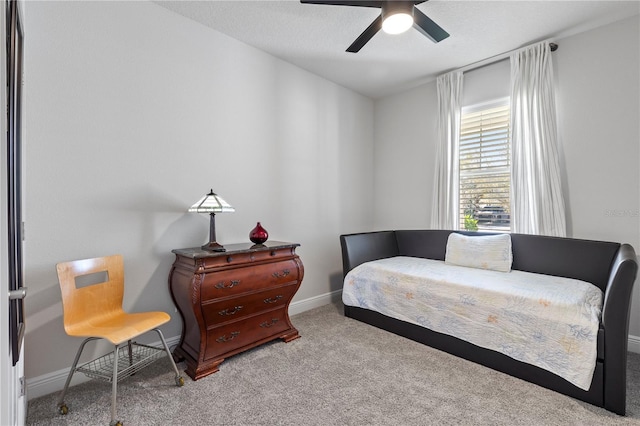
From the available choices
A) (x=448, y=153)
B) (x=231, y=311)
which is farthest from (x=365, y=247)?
(x=231, y=311)

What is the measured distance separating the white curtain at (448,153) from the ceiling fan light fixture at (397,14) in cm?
168

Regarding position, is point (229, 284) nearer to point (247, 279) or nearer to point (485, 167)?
point (247, 279)

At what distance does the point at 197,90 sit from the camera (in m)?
2.61

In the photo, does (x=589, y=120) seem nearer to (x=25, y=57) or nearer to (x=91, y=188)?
(x=91, y=188)

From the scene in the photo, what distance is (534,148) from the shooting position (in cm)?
291

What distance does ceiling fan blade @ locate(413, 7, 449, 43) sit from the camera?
82.6 inches

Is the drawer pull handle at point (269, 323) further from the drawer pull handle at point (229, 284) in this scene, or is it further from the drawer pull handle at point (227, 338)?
the drawer pull handle at point (229, 284)

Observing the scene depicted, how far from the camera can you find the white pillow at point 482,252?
112 inches

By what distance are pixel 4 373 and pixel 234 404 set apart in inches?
48.2

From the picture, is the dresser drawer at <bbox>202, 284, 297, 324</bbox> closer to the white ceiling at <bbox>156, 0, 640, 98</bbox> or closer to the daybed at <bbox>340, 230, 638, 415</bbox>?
the daybed at <bbox>340, 230, 638, 415</bbox>

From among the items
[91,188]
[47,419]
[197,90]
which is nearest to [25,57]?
[91,188]

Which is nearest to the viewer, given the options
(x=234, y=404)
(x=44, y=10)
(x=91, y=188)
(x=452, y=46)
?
(x=234, y=404)

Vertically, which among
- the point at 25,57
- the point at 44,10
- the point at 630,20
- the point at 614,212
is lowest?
the point at 614,212

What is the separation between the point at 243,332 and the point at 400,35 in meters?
2.92
